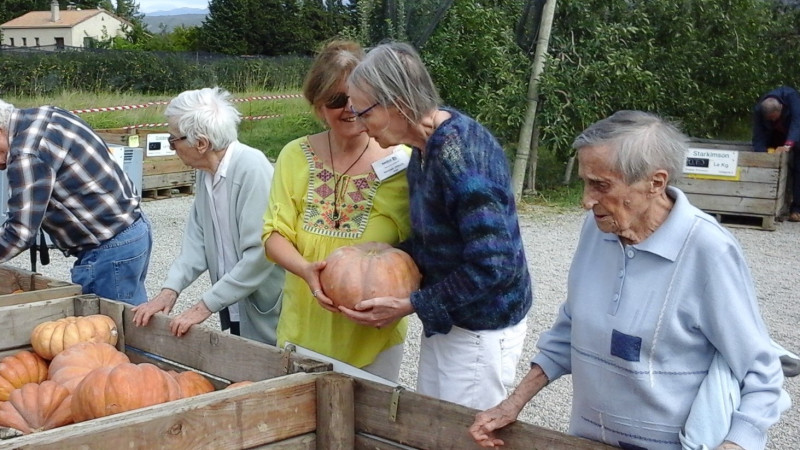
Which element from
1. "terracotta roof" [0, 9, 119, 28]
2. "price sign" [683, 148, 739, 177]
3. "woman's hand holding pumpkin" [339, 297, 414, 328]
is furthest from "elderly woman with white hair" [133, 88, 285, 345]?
"terracotta roof" [0, 9, 119, 28]

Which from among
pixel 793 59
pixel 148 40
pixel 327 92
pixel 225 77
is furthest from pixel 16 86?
pixel 148 40

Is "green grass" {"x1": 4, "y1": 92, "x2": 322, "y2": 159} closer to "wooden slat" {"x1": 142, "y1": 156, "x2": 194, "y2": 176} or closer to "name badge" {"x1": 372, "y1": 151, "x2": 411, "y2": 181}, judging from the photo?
"wooden slat" {"x1": 142, "y1": 156, "x2": 194, "y2": 176}

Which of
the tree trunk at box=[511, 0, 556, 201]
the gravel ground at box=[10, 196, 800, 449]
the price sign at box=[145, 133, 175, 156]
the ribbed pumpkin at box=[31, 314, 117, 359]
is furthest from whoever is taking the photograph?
the price sign at box=[145, 133, 175, 156]

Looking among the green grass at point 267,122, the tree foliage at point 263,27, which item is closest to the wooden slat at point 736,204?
the green grass at point 267,122

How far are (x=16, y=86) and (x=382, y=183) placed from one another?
937 inches

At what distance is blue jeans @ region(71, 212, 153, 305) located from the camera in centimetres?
391

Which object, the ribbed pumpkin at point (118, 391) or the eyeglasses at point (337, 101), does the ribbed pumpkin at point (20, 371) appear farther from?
the eyeglasses at point (337, 101)

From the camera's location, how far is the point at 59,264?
29.3ft

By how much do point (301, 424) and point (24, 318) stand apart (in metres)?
1.49

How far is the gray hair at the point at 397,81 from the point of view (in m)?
2.45

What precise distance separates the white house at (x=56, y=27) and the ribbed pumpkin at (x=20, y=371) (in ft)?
274

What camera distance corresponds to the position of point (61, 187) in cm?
376

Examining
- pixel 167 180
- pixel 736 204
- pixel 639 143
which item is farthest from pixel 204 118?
pixel 167 180

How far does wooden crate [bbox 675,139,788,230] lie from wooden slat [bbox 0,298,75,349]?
28.7 ft
